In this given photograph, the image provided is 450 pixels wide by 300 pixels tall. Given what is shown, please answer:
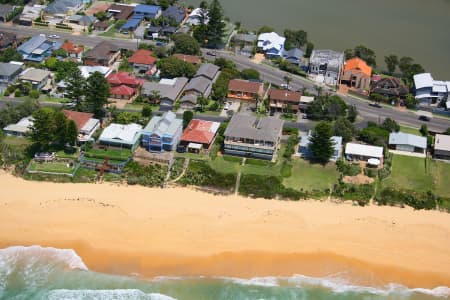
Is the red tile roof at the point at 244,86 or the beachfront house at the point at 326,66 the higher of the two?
the beachfront house at the point at 326,66

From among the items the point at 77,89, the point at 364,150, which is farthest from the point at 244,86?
the point at 77,89

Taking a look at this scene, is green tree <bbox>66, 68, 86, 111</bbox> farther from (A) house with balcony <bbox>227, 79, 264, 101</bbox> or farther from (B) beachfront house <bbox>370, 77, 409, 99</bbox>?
(B) beachfront house <bbox>370, 77, 409, 99</bbox>

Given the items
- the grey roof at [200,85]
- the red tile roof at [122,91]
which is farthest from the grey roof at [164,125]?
the red tile roof at [122,91]

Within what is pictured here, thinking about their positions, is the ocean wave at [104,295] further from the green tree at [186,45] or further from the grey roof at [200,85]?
the green tree at [186,45]

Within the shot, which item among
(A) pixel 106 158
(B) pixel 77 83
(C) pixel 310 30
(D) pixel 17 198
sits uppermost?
(C) pixel 310 30

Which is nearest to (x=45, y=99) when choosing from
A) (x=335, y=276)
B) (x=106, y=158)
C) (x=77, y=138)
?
(x=77, y=138)

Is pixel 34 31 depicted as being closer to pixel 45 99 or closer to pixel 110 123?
pixel 45 99

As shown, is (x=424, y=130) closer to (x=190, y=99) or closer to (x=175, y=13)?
(x=190, y=99)
